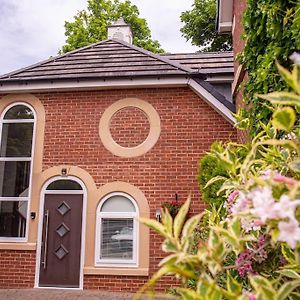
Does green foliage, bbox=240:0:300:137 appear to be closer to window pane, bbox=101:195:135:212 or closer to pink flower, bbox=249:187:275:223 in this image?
pink flower, bbox=249:187:275:223

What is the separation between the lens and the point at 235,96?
29.9ft

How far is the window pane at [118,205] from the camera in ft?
30.4

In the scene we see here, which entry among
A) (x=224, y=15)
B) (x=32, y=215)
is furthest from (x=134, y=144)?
(x=224, y=15)

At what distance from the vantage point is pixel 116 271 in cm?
888

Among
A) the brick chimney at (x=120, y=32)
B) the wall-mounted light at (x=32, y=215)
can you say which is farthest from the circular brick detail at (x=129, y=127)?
the brick chimney at (x=120, y=32)

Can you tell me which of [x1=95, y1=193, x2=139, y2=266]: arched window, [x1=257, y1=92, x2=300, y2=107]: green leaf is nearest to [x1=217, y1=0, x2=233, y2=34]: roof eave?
[x1=95, y1=193, x2=139, y2=266]: arched window

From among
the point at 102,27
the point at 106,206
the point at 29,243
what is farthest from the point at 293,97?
the point at 102,27

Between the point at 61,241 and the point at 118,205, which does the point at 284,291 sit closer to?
the point at 118,205

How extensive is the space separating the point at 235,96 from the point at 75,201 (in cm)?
450

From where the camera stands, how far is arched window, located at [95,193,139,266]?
29.6ft

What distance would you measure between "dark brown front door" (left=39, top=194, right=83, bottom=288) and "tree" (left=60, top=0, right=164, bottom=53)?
59.9ft

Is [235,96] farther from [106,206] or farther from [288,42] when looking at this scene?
[288,42]

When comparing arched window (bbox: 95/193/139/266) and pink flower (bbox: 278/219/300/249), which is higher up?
arched window (bbox: 95/193/139/266)

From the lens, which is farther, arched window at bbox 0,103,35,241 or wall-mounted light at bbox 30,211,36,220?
arched window at bbox 0,103,35,241
